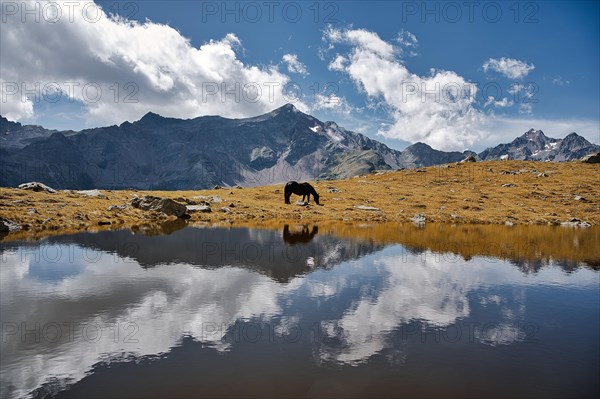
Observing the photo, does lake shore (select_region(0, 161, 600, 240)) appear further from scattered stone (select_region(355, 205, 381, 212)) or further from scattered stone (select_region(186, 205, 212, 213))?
scattered stone (select_region(186, 205, 212, 213))

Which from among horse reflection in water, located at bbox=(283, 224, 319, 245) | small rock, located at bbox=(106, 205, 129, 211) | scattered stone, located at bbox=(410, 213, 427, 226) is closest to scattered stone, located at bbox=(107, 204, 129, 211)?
small rock, located at bbox=(106, 205, 129, 211)

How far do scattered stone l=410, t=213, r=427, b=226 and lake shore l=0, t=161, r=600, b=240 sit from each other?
430 millimetres

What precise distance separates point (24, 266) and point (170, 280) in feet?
37.5

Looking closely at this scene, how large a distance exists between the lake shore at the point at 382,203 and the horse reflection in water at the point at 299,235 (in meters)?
7.78

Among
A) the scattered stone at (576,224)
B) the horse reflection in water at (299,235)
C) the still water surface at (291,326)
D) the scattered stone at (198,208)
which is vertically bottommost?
the still water surface at (291,326)

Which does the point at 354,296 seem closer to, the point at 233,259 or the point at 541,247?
the point at 233,259

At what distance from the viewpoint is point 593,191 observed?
90.1m

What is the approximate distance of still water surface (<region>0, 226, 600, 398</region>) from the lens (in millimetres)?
11016

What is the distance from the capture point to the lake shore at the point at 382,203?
4878 centimetres

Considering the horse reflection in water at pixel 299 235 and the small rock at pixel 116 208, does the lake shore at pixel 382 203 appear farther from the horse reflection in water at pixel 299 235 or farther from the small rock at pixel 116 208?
the horse reflection in water at pixel 299 235

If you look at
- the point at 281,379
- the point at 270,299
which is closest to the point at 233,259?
the point at 270,299

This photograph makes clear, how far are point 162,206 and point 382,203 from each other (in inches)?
1895

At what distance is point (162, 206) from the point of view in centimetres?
5622

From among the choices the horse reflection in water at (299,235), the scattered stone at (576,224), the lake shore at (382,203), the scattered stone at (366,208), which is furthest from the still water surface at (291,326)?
the scattered stone at (366,208)
